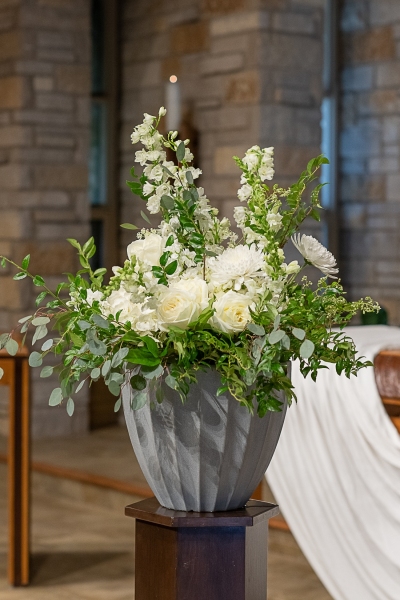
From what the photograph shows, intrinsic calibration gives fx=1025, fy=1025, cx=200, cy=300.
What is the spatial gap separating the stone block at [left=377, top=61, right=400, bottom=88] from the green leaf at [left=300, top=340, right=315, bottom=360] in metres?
4.08

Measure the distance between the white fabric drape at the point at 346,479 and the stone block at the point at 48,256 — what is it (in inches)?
94.5

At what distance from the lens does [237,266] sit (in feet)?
4.63

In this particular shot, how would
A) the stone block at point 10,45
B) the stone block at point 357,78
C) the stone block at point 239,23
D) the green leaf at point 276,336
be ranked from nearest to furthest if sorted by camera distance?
the green leaf at point 276,336
the stone block at point 239,23
the stone block at point 10,45
the stone block at point 357,78

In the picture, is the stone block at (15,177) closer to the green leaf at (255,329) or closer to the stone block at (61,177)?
the stone block at (61,177)

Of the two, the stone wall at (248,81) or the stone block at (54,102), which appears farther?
the stone block at (54,102)

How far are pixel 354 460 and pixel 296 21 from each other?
2.55m

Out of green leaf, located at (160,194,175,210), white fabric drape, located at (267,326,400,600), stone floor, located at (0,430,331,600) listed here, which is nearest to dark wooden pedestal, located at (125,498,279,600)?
green leaf, located at (160,194,175,210)

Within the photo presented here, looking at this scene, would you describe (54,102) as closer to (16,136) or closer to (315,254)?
(16,136)

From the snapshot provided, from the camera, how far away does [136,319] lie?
4.63ft

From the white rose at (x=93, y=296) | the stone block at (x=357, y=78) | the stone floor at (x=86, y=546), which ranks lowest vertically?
the stone floor at (x=86, y=546)

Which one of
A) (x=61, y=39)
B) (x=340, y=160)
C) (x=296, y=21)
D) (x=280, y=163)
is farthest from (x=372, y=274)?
(x=61, y=39)

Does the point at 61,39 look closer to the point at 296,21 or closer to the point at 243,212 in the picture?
the point at 296,21

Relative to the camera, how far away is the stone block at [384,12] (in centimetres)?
515

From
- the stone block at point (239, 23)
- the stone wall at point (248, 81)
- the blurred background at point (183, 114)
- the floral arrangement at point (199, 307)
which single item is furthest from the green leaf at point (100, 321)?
the stone block at point (239, 23)
